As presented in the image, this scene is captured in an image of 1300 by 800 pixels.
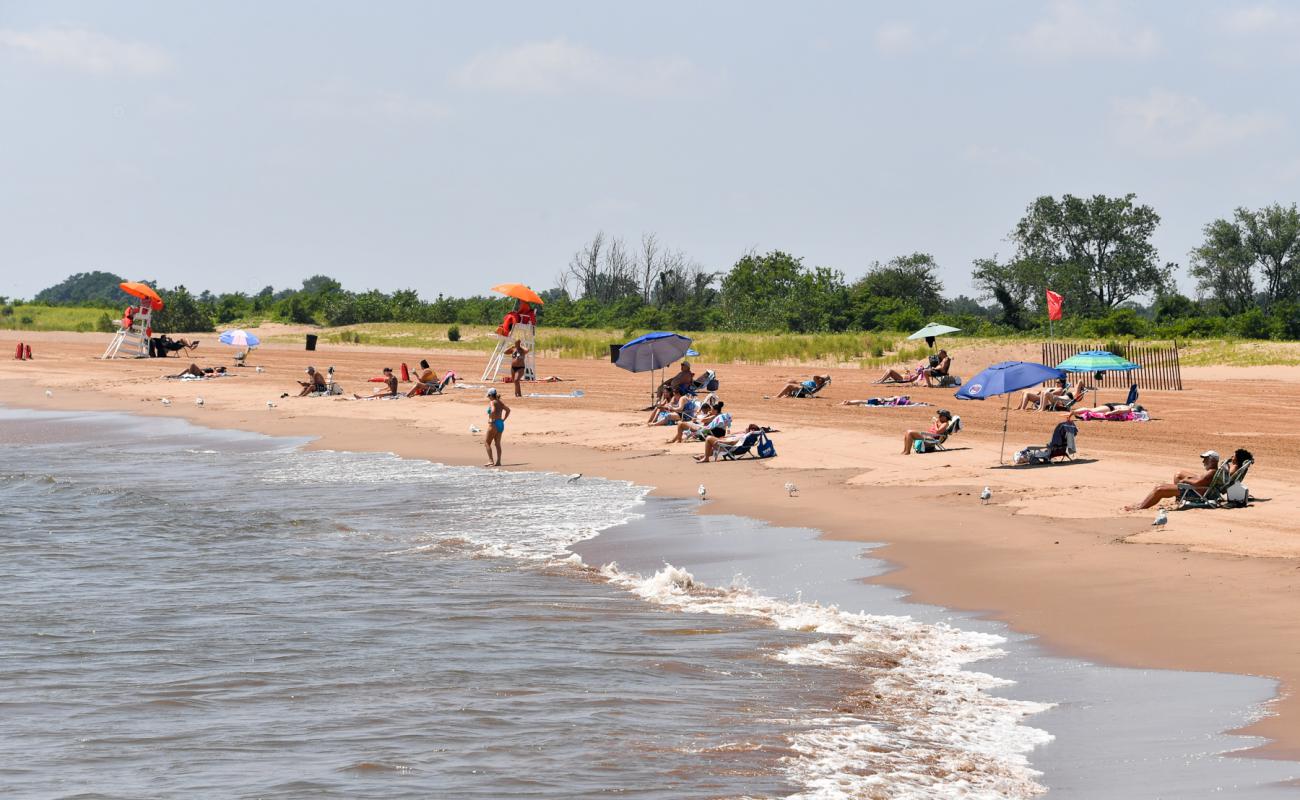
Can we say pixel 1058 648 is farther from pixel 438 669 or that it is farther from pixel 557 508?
pixel 557 508

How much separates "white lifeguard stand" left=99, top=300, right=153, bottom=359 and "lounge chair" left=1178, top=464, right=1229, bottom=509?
41760 mm

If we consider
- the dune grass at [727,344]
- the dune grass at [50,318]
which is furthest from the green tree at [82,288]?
the dune grass at [727,344]

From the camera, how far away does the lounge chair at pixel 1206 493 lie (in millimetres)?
14453

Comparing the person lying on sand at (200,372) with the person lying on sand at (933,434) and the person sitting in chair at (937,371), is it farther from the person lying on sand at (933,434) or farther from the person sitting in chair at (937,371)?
the person lying on sand at (933,434)

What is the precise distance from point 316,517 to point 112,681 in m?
8.00

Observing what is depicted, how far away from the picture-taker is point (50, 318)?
87.9 meters

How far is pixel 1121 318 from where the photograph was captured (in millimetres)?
55125

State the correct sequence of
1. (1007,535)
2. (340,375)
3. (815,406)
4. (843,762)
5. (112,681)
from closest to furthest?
1. (843,762)
2. (112,681)
3. (1007,535)
4. (815,406)
5. (340,375)

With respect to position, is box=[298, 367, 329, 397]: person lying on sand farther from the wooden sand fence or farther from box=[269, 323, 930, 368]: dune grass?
the wooden sand fence

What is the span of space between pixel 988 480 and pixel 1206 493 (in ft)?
12.2

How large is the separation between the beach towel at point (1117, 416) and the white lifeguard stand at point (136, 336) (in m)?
34.8

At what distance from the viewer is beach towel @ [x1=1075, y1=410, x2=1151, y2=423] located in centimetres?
2567

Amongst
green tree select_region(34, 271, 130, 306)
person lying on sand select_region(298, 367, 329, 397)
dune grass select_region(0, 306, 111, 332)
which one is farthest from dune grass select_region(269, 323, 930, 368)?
green tree select_region(34, 271, 130, 306)

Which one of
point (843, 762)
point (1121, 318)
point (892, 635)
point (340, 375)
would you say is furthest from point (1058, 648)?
point (1121, 318)
